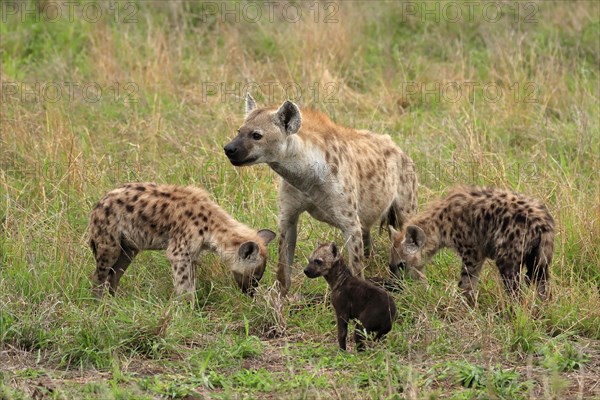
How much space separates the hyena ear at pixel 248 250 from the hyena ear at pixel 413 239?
3.04 ft

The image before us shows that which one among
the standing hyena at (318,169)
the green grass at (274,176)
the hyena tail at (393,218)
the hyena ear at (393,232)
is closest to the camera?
the green grass at (274,176)

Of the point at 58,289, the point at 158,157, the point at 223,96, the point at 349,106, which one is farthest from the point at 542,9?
the point at 58,289

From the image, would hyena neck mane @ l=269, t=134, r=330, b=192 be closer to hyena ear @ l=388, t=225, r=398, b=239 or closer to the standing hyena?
the standing hyena

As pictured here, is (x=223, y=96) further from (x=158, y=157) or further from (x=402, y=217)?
(x=402, y=217)

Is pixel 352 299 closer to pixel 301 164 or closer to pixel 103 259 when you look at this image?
pixel 301 164

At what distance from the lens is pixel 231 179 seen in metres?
8.53

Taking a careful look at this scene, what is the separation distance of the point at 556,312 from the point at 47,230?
325cm

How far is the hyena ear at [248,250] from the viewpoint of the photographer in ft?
22.2

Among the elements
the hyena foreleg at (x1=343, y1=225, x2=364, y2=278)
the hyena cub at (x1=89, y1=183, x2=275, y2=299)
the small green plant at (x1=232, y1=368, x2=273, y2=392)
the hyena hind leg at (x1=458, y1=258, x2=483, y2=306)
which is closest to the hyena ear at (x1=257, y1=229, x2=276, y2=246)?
the hyena cub at (x1=89, y1=183, x2=275, y2=299)

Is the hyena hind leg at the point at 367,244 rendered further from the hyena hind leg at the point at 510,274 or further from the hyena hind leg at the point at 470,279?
the hyena hind leg at the point at 510,274

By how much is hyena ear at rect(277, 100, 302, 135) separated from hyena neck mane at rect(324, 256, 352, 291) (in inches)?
40.6

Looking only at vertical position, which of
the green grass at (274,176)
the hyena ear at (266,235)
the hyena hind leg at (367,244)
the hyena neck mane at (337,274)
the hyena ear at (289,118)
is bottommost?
the hyena hind leg at (367,244)

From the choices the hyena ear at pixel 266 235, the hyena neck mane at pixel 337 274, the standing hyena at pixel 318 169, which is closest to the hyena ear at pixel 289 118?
the standing hyena at pixel 318 169

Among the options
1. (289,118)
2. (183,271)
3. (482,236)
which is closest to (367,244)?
(482,236)
